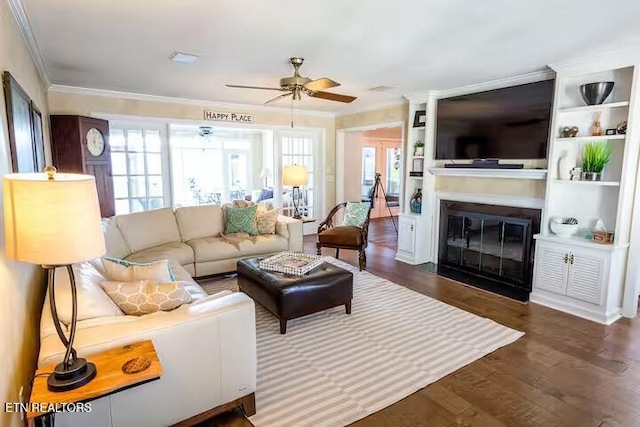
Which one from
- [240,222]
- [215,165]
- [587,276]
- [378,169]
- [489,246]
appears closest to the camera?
[587,276]

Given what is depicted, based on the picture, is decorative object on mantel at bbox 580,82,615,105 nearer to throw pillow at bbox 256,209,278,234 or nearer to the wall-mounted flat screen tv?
the wall-mounted flat screen tv

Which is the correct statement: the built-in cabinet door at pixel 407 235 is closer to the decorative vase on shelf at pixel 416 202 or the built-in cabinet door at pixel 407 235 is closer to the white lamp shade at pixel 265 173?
the decorative vase on shelf at pixel 416 202

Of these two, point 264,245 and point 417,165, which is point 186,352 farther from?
point 417,165

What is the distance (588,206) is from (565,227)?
36cm

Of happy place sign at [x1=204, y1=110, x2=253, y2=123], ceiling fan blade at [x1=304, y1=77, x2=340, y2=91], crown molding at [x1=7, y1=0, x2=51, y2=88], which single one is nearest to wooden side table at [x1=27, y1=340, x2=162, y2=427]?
crown molding at [x1=7, y1=0, x2=51, y2=88]

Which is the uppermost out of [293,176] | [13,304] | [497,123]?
→ [497,123]

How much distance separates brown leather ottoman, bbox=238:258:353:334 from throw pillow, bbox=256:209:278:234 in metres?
1.38

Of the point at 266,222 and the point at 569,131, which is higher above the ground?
the point at 569,131

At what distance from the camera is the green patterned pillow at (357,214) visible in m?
5.28

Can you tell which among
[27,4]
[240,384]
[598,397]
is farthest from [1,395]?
[598,397]

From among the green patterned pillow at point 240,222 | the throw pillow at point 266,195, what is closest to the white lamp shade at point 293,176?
the green patterned pillow at point 240,222

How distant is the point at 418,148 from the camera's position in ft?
17.4

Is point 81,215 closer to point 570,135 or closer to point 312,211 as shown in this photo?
point 570,135

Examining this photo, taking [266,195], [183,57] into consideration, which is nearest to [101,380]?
[183,57]
